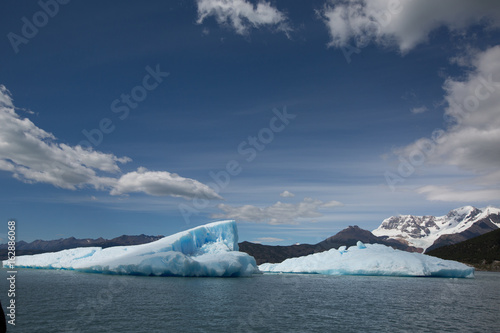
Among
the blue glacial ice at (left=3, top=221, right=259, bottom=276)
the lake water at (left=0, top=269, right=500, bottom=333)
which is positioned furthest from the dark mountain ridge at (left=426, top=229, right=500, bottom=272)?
the lake water at (left=0, top=269, right=500, bottom=333)

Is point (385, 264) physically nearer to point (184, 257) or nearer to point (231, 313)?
point (184, 257)

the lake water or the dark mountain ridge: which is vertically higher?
the lake water

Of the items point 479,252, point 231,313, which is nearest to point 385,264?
point 231,313

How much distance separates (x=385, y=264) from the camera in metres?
73.2

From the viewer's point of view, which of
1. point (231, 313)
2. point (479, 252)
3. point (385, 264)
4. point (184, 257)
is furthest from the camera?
point (479, 252)

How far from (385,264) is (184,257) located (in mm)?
46569

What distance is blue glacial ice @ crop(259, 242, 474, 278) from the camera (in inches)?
2835

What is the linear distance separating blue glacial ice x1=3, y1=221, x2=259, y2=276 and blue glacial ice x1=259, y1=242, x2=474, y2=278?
2606 centimetres

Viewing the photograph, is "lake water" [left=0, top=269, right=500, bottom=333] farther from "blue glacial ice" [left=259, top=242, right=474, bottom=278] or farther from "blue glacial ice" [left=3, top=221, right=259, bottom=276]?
"blue glacial ice" [left=259, top=242, right=474, bottom=278]

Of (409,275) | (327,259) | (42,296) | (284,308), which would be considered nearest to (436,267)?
(409,275)

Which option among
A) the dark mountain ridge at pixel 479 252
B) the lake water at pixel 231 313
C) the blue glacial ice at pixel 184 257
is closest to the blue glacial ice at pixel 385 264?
the blue glacial ice at pixel 184 257

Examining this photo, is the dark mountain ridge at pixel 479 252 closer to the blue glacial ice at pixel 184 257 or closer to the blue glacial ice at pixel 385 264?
the blue glacial ice at pixel 385 264

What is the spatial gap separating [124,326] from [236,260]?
128 feet

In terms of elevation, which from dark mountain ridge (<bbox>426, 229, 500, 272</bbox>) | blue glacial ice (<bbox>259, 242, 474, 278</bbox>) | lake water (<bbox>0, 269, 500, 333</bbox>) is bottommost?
dark mountain ridge (<bbox>426, 229, 500, 272</bbox>)
